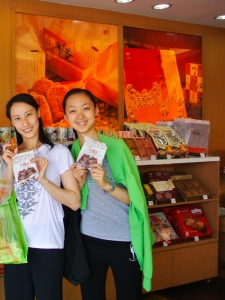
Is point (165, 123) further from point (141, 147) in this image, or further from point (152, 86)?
point (141, 147)

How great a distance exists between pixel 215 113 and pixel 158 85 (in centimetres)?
88

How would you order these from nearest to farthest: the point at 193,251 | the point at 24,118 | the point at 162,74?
the point at 24,118 → the point at 193,251 → the point at 162,74

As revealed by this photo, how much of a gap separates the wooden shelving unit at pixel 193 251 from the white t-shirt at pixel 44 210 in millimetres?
1679

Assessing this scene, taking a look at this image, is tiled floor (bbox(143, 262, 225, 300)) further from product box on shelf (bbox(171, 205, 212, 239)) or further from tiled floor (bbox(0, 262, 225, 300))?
product box on shelf (bbox(171, 205, 212, 239))

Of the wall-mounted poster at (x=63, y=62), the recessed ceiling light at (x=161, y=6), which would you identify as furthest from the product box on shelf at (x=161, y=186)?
the recessed ceiling light at (x=161, y=6)

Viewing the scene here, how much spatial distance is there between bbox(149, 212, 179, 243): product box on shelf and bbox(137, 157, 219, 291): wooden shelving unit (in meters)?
0.07

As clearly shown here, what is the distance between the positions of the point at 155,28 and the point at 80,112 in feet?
9.22

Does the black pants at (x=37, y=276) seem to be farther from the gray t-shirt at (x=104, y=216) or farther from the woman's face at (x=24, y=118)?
the woman's face at (x=24, y=118)

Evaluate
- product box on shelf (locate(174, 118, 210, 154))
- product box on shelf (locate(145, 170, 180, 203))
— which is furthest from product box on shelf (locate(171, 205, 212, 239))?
product box on shelf (locate(174, 118, 210, 154))

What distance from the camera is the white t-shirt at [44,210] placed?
195 centimetres

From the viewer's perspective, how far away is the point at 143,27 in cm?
451

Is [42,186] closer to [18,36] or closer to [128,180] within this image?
[128,180]

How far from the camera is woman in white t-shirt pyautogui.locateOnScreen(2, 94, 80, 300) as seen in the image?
195 centimetres

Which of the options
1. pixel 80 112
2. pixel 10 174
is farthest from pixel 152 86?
pixel 10 174
